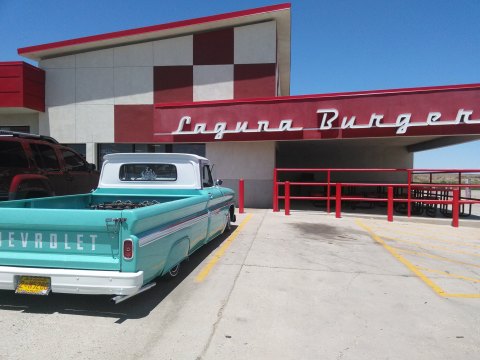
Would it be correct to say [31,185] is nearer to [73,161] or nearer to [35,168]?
[35,168]

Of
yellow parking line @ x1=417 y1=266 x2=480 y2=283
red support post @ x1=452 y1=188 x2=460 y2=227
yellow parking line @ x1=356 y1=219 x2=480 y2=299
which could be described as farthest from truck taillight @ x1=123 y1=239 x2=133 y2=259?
red support post @ x1=452 y1=188 x2=460 y2=227

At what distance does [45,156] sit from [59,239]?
472 cm

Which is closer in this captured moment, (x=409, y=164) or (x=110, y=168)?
(x=110, y=168)

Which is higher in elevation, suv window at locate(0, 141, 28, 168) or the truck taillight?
suv window at locate(0, 141, 28, 168)

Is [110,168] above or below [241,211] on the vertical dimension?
above

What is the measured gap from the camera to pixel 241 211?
12.4m

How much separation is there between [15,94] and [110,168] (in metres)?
11.5

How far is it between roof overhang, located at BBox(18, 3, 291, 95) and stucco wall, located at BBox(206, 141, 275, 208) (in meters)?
5.26

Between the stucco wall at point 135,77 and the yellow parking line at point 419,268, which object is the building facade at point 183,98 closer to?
the stucco wall at point 135,77

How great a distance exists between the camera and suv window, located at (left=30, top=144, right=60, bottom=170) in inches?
293

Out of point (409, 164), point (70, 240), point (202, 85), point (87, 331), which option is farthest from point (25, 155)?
point (409, 164)

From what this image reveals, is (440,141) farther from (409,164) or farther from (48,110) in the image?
(48,110)

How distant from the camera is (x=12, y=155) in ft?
22.4

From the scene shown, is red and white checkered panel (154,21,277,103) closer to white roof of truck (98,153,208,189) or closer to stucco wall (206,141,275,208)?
stucco wall (206,141,275,208)
